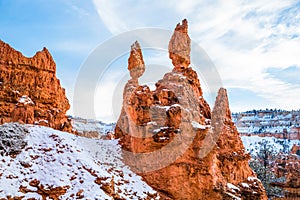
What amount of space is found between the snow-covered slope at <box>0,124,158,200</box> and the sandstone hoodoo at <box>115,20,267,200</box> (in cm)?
179

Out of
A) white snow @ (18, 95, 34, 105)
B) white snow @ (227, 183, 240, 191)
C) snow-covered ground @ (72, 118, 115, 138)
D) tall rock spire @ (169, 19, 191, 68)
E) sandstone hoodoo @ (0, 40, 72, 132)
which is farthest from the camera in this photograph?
snow-covered ground @ (72, 118, 115, 138)

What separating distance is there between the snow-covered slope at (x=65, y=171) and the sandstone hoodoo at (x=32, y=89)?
14.1 meters

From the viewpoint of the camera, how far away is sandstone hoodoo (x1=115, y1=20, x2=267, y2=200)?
21469mm

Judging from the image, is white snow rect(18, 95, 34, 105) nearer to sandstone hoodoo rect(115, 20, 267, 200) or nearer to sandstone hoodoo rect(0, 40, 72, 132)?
sandstone hoodoo rect(0, 40, 72, 132)

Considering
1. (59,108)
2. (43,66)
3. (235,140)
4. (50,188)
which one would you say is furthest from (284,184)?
(50,188)

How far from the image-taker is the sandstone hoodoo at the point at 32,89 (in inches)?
1408

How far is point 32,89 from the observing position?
39125mm

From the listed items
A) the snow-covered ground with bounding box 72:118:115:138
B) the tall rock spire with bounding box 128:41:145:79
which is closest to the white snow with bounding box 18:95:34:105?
the tall rock spire with bounding box 128:41:145:79

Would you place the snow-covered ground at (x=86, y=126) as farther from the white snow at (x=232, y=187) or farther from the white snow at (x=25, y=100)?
the white snow at (x=232, y=187)

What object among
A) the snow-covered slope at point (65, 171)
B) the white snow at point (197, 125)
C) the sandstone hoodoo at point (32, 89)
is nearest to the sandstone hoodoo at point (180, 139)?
the white snow at point (197, 125)

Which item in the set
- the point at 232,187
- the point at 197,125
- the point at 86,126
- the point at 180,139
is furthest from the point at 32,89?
the point at 86,126

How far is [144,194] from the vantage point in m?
20.0

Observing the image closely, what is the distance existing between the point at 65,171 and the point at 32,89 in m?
24.5

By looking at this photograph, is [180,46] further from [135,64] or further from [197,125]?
[197,125]
